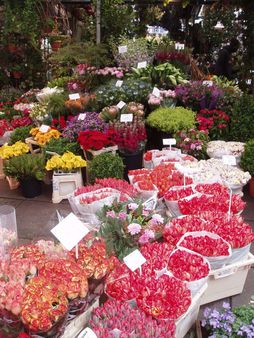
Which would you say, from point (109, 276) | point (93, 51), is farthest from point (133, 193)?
point (93, 51)

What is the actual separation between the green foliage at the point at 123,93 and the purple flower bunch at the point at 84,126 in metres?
0.59

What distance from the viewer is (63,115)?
6371 millimetres

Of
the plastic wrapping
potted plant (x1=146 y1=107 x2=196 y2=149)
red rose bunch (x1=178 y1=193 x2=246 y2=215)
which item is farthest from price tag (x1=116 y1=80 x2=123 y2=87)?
the plastic wrapping

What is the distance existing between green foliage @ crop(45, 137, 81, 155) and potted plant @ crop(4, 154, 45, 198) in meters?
0.19

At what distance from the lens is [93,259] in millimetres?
2289

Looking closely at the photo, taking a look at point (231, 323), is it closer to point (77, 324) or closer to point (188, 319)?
point (188, 319)

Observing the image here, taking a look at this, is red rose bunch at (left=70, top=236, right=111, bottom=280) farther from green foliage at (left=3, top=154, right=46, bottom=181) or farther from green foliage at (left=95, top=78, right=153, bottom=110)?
green foliage at (left=95, top=78, right=153, bottom=110)

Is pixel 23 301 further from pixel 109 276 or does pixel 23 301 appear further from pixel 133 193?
pixel 133 193

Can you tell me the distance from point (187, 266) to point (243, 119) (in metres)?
3.82

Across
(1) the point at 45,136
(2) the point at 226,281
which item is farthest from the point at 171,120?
(2) the point at 226,281

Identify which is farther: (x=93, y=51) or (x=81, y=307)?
(x=93, y=51)

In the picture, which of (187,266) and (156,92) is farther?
(156,92)

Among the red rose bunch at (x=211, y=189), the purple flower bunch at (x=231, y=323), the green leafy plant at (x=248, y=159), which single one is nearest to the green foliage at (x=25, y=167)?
the red rose bunch at (x=211, y=189)

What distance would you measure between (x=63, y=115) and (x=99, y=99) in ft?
2.11
